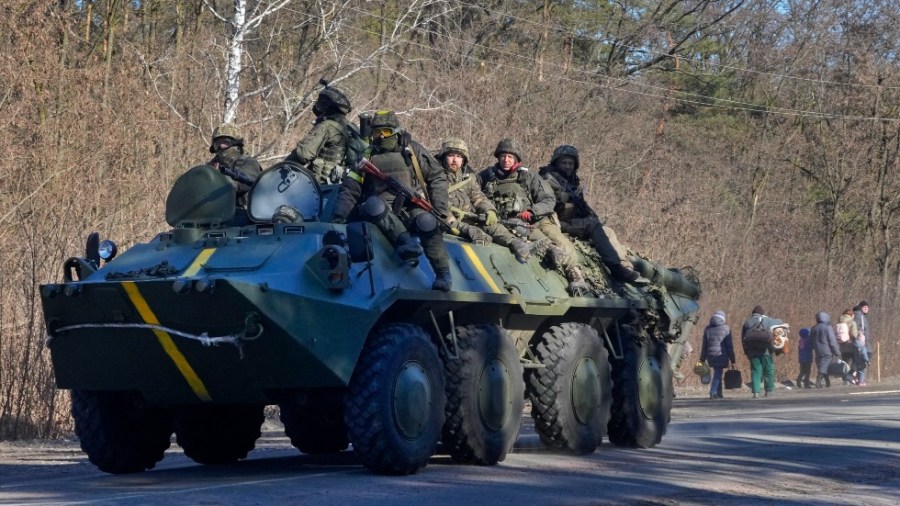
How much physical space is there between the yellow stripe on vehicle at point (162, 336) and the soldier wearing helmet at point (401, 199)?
1.78m

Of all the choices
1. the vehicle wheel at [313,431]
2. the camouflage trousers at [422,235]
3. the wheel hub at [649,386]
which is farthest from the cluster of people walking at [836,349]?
the camouflage trousers at [422,235]

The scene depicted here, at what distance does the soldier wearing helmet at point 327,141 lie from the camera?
13250mm

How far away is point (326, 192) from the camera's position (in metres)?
12.5

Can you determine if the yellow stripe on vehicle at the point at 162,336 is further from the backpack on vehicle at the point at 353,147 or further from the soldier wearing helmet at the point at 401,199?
the backpack on vehicle at the point at 353,147

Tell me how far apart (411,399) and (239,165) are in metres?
3.02

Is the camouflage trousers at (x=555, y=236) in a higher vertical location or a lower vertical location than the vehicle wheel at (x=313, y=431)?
higher

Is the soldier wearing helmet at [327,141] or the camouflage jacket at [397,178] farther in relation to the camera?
the soldier wearing helmet at [327,141]

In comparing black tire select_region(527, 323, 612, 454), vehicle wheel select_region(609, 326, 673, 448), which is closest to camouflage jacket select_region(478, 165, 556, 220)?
black tire select_region(527, 323, 612, 454)

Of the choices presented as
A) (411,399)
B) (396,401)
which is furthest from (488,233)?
(396,401)

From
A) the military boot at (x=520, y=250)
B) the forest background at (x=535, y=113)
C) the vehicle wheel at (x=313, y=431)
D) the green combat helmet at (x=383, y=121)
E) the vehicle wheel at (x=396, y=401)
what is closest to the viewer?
the vehicle wheel at (x=396, y=401)

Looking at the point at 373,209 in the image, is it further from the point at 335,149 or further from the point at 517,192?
the point at 517,192

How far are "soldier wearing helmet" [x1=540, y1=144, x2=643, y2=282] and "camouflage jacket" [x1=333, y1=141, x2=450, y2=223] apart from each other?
10.4 ft

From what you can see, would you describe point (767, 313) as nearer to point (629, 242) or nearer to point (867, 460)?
point (629, 242)

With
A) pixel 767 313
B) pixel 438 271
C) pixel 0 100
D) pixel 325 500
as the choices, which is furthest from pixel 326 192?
pixel 767 313
